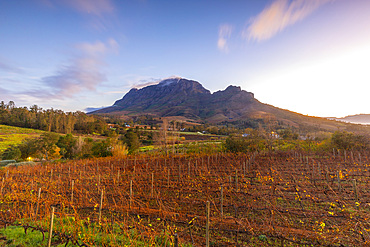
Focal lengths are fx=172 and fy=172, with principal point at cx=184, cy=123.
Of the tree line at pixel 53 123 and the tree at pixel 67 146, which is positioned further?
the tree line at pixel 53 123

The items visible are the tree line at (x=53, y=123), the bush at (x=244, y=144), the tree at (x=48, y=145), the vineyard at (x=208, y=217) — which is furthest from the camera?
the tree line at (x=53, y=123)

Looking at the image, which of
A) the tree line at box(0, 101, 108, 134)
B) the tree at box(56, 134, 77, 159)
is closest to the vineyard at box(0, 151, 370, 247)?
the tree at box(56, 134, 77, 159)

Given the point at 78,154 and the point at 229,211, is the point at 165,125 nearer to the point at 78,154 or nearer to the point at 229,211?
the point at 78,154

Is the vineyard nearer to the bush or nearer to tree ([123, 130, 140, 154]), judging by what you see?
the bush

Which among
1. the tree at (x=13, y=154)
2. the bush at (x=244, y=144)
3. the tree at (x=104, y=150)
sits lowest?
the tree at (x=13, y=154)

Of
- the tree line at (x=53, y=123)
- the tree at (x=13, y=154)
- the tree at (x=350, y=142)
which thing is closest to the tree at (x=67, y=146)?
the tree at (x=13, y=154)

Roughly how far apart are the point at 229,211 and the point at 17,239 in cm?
682

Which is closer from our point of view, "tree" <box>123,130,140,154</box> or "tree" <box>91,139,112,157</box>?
"tree" <box>91,139,112,157</box>

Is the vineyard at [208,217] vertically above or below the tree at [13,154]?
above

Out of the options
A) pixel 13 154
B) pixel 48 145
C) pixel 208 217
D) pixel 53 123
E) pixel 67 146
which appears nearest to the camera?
pixel 208 217

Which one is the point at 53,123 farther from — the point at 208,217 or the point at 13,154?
the point at 208,217

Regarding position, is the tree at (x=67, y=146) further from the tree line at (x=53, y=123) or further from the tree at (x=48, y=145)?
the tree line at (x=53, y=123)

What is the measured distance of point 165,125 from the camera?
105ft

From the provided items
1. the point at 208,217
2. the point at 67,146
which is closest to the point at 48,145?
the point at 67,146
